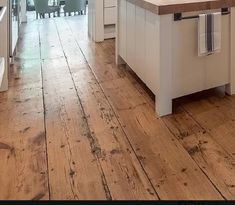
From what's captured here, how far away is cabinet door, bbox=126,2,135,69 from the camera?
265cm

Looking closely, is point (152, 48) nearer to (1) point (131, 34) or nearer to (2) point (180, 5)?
(2) point (180, 5)

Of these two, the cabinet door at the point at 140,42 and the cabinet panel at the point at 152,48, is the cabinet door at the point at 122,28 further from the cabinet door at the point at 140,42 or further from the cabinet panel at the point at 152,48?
the cabinet panel at the point at 152,48

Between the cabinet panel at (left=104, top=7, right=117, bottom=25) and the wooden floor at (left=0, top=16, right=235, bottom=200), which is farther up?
the cabinet panel at (left=104, top=7, right=117, bottom=25)

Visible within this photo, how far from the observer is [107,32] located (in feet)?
15.1

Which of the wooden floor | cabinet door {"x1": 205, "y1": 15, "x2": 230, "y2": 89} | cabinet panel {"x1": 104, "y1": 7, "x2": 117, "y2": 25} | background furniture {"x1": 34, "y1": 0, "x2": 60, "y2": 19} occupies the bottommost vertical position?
the wooden floor

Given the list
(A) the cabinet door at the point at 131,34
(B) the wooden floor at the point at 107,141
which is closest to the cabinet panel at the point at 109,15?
(B) the wooden floor at the point at 107,141

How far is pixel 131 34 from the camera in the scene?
108 inches

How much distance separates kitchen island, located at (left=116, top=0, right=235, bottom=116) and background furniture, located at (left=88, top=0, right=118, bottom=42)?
6.39ft

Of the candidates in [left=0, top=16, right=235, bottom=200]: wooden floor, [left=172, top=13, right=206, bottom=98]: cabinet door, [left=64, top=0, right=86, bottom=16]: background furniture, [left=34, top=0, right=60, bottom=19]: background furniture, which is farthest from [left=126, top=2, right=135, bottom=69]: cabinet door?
[left=64, top=0, right=86, bottom=16]: background furniture

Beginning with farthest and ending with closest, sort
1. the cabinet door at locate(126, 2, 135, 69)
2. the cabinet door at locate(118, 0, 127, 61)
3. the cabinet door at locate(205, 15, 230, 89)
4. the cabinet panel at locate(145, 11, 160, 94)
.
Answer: the cabinet door at locate(118, 0, 127, 61), the cabinet door at locate(126, 2, 135, 69), the cabinet door at locate(205, 15, 230, 89), the cabinet panel at locate(145, 11, 160, 94)

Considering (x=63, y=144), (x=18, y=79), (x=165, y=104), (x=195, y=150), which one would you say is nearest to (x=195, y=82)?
(x=165, y=104)

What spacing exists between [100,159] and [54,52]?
8.11 ft

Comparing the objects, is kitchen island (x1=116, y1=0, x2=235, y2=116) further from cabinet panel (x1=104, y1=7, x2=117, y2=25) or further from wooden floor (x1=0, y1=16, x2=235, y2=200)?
cabinet panel (x1=104, y1=7, x2=117, y2=25)

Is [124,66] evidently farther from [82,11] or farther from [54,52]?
[82,11]
